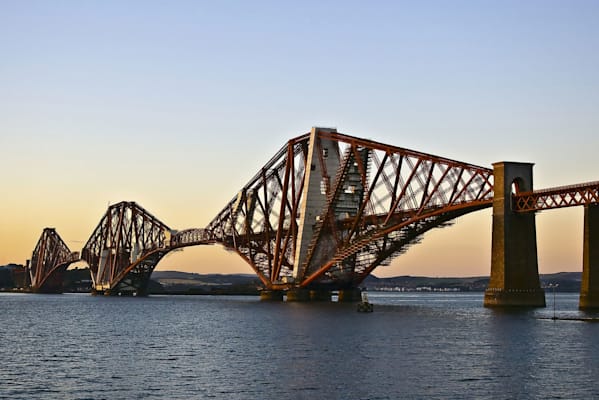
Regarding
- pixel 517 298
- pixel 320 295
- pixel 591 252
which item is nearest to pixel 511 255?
pixel 517 298

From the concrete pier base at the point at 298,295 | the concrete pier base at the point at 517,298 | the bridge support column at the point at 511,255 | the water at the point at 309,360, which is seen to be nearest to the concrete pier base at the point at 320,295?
the concrete pier base at the point at 298,295

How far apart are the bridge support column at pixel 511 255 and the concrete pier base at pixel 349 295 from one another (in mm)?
45959

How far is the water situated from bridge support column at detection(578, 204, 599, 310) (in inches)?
251

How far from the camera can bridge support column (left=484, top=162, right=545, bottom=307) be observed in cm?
10000

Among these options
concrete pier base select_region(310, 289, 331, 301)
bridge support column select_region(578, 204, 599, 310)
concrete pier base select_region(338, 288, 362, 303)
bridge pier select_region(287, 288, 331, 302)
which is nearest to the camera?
bridge support column select_region(578, 204, 599, 310)

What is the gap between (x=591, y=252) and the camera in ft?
307

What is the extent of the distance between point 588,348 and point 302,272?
78668 millimetres

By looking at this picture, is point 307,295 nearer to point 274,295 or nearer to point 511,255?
point 274,295

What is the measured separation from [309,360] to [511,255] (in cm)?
4565

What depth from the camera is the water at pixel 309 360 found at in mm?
47094

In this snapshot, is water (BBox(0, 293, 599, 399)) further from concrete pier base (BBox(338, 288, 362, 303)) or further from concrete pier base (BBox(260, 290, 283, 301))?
concrete pier base (BBox(260, 290, 283, 301))

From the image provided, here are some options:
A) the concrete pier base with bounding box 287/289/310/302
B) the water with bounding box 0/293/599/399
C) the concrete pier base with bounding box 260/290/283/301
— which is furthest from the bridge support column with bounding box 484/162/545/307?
the concrete pier base with bounding box 260/290/283/301

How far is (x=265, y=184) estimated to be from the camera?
159m

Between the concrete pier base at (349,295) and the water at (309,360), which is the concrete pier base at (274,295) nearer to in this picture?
the concrete pier base at (349,295)
